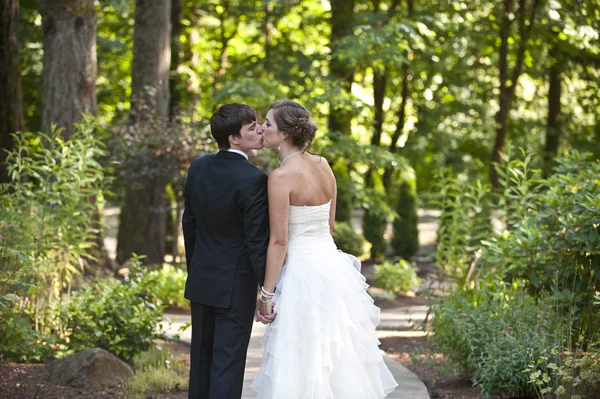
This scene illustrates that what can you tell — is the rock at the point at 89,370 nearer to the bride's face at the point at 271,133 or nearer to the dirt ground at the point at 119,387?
the dirt ground at the point at 119,387

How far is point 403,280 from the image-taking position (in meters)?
12.7

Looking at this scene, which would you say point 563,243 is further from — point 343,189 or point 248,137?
point 343,189

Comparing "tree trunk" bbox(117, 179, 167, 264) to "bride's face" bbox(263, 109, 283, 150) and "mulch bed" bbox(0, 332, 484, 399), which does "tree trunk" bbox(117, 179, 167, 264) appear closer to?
"mulch bed" bbox(0, 332, 484, 399)

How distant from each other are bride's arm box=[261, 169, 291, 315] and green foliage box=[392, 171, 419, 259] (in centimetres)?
1440

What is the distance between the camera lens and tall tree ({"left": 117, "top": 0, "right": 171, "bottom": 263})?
11172 mm

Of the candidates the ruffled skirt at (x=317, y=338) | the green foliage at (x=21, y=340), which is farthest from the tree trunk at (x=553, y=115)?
the ruffled skirt at (x=317, y=338)

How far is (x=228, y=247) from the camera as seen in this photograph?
419 centimetres

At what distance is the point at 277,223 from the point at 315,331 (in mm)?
655

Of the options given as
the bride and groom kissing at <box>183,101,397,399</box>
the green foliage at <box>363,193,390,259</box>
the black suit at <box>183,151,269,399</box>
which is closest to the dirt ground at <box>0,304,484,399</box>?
the bride and groom kissing at <box>183,101,397,399</box>

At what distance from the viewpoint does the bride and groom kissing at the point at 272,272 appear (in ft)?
13.6

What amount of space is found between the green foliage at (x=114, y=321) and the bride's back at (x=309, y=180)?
2.26 m

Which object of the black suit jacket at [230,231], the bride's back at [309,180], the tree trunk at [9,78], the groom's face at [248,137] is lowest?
the black suit jacket at [230,231]

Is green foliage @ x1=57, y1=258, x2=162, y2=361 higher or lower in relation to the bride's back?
lower

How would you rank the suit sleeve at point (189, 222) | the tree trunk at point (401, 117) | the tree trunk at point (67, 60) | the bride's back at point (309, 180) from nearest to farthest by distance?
the bride's back at point (309, 180), the suit sleeve at point (189, 222), the tree trunk at point (67, 60), the tree trunk at point (401, 117)
